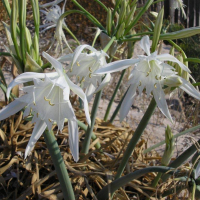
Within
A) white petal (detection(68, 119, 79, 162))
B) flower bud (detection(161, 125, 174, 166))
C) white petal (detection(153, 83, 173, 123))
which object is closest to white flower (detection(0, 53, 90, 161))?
white petal (detection(68, 119, 79, 162))

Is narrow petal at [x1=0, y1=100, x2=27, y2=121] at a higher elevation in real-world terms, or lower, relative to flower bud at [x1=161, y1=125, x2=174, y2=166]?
higher

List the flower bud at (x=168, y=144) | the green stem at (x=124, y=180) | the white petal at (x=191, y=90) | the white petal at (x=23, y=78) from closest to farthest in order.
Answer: the white petal at (x=23, y=78) < the white petal at (x=191, y=90) < the green stem at (x=124, y=180) < the flower bud at (x=168, y=144)

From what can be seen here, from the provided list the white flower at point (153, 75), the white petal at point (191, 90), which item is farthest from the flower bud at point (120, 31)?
the white petal at point (191, 90)

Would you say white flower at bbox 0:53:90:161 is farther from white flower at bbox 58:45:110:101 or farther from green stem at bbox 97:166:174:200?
green stem at bbox 97:166:174:200

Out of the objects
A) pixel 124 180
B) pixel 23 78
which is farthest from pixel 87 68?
pixel 124 180

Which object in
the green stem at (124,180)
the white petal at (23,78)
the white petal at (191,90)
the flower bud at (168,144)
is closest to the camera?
the white petal at (23,78)

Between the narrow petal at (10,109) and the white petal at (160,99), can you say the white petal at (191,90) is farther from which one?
the narrow petal at (10,109)

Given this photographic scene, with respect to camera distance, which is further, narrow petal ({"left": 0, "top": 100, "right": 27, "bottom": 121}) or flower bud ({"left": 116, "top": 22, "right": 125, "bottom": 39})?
flower bud ({"left": 116, "top": 22, "right": 125, "bottom": 39})
